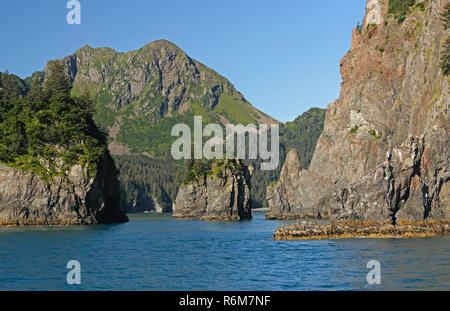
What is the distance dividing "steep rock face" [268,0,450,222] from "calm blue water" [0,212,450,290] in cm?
1622

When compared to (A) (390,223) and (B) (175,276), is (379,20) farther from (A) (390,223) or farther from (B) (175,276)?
(B) (175,276)

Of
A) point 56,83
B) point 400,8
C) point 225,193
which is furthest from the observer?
point 225,193

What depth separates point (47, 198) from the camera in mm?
115875

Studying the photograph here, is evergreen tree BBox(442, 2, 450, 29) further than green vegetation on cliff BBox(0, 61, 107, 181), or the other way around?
green vegetation on cliff BBox(0, 61, 107, 181)

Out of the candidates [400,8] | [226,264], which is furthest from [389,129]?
[226,264]

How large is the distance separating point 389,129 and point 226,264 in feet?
232

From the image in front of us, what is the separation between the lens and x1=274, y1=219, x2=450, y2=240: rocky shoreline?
77750mm

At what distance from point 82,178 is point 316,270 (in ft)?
268

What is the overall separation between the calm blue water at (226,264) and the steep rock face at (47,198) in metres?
35.5
